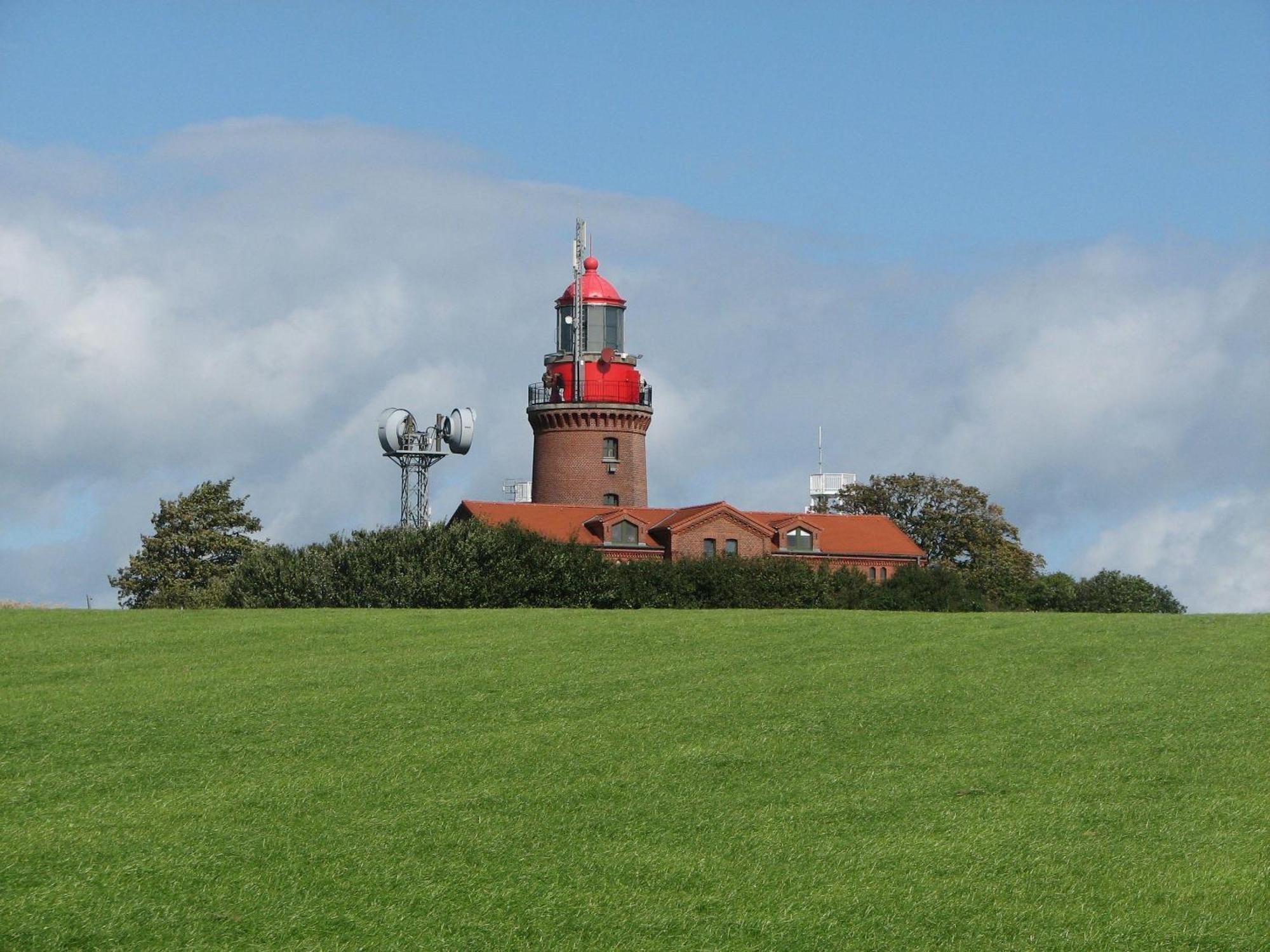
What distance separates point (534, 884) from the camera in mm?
14906

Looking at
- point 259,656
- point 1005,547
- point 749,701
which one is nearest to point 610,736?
point 749,701

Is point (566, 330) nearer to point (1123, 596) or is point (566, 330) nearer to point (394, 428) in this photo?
point (394, 428)

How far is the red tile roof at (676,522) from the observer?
81312mm

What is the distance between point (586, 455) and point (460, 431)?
26.1ft

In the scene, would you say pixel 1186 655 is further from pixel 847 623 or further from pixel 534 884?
pixel 534 884

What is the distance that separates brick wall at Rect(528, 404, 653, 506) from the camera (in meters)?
84.7

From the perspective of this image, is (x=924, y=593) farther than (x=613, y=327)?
No

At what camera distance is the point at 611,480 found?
8625cm

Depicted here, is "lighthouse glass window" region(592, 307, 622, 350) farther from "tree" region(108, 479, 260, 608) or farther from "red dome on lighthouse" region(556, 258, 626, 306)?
"tree" region(108, 479, 260, 608)

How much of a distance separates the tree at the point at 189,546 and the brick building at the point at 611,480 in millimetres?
12601

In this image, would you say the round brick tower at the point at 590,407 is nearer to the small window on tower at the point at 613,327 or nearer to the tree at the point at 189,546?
the small window on tower at the point at 613,327

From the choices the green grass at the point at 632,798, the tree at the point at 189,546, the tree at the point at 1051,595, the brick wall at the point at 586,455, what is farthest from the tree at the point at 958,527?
the green grass at the point at 632,798

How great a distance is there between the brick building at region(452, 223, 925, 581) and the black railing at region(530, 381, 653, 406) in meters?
0.05

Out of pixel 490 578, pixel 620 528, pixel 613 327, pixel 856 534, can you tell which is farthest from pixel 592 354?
pixel 490 578
